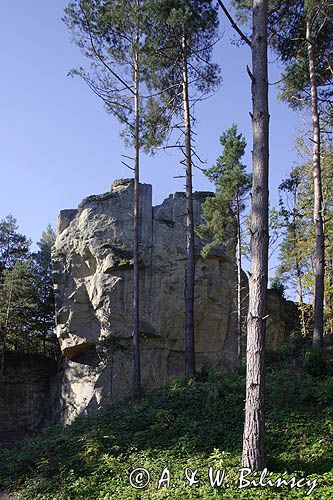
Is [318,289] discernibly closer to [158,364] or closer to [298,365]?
[298,365]

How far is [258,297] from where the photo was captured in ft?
20.3

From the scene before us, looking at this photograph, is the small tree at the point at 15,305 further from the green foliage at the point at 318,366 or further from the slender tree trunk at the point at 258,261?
the slender tree trunk at the point at 258,261

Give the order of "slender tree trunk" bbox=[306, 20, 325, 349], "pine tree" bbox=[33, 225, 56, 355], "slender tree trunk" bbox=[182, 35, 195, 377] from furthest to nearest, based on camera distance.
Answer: "pine tree" bbox=[33, 225, 56, 355], "slender tree trunk" bbox=[182, 35, 195, 377], "slender tree trunk" bbox=[306, 20, 325, 349]

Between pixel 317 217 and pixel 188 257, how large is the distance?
363 cm

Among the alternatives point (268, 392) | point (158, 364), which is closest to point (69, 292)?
point (158, 364)

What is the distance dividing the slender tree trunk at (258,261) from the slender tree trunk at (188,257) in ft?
19.0

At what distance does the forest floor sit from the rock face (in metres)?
9.92

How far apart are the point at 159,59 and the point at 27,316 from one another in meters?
15.0

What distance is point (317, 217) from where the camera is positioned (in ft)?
40.3

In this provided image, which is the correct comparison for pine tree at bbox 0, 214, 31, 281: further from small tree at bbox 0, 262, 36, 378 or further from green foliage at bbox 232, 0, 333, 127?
green foliage at bbox 232, 0, 333, 127

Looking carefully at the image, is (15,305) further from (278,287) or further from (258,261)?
(258,261)

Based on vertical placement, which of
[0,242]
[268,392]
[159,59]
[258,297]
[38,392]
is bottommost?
[38,392]

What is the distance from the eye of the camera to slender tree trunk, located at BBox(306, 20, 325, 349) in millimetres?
11562

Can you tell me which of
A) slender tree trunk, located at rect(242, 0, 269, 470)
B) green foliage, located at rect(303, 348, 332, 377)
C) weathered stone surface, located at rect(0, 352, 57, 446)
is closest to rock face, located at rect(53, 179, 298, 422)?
weathered stone surface, located at rect(0, 352, 57, 446)
